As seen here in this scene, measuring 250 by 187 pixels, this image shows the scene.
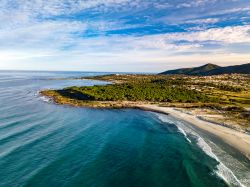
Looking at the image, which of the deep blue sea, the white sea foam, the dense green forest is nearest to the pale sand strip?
the deep blue sea

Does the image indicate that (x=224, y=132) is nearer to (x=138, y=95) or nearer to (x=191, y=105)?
(x=191, y=105)

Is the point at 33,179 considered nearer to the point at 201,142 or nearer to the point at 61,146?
the point at 61,146

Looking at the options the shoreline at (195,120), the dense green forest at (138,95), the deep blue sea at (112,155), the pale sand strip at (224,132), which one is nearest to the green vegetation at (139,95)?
the dense green forest at (138,95)

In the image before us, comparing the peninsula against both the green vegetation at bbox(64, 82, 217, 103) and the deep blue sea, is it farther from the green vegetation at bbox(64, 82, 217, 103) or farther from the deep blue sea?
the deep blue sea

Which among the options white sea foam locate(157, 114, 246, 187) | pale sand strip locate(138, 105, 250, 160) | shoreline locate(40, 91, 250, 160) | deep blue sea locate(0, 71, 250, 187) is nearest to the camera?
white sea foam locate(157, 114, 246, 187)

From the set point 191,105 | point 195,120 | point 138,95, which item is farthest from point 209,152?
point 138,95

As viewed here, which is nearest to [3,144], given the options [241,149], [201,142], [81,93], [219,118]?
[201,142]

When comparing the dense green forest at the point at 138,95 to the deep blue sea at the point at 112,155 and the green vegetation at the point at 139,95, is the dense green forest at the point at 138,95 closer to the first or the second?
the green vegetation at the point at 139,95
